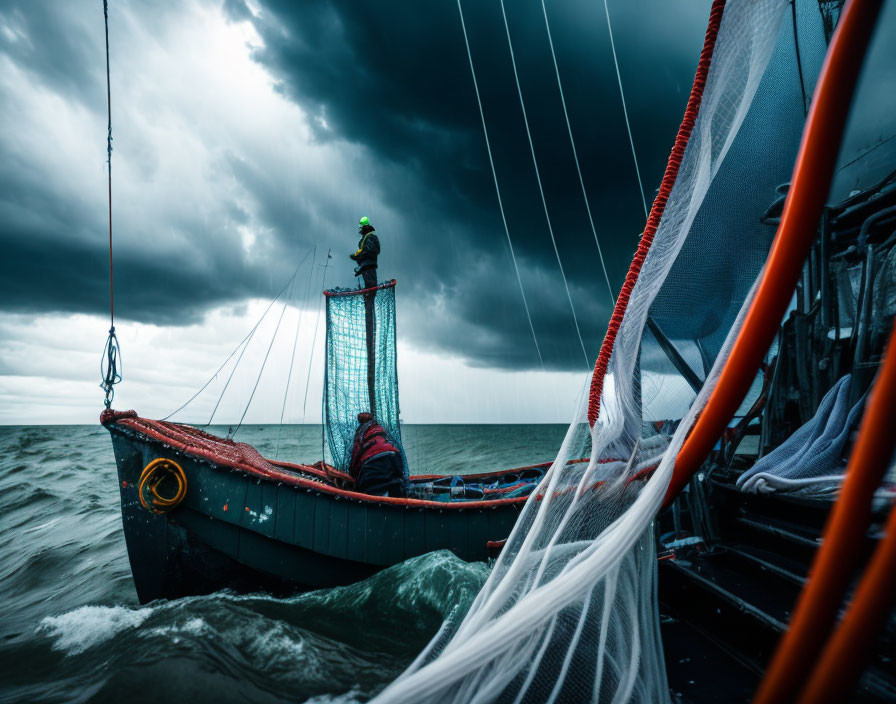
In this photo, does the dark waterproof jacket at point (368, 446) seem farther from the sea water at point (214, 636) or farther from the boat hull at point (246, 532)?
the sea water at point (214, 636)

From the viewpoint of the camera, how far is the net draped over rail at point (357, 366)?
724 cm

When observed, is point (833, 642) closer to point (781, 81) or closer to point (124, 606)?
point (781, 81)

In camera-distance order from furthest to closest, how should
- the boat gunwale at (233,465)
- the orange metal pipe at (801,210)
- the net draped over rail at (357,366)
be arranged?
the net draped over rail at (357,366) < the boat gunwale at (233,465) < the orange metal pipe at (801,210)

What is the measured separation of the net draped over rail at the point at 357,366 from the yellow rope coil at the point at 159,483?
9.27 ft

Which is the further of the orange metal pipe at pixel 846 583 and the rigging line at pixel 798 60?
the rigging line at pixel 798 60

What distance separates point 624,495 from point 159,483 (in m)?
5.12

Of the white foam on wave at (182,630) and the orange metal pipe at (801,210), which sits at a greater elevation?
the orange metal pipe at (801,210)

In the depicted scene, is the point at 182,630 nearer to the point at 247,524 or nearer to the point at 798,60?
the point at 247,524

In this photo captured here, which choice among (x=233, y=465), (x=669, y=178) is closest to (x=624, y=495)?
(x=669, y=178)

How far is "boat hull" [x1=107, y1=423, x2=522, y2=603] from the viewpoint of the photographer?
15.0 feet

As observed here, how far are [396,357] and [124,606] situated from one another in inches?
206

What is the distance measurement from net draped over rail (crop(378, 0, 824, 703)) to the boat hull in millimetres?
3218

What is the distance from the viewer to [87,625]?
4.41 metres

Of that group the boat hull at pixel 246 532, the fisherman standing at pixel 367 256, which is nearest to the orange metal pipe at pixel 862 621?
the boat hull at pixel 246 532
